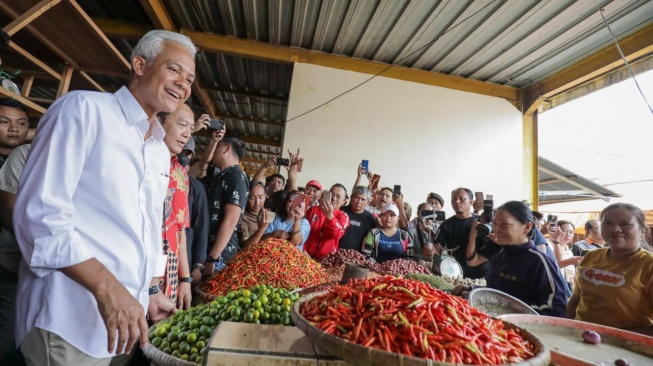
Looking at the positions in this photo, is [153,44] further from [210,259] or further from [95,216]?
[210,259]

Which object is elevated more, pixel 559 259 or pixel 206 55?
pixel 206 55

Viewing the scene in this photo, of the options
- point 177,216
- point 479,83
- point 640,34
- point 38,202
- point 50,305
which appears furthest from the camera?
point 479,83

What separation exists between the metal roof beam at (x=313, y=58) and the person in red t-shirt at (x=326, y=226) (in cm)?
321

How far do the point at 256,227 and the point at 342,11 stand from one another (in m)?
3.57

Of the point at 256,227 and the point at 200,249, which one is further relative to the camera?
the point at 256,227

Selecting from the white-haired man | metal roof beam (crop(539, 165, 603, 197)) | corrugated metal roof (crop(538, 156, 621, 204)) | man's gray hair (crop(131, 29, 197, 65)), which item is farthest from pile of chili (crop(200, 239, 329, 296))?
metal roof beam (crop(539, 165, 603, 197))

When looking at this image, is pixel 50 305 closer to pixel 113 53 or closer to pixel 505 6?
pixel 113 53

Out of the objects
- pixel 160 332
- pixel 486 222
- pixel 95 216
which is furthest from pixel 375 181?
pixel 95 216

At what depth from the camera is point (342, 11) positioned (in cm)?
521

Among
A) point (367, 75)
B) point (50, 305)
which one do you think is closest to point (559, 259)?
point (367, 75)

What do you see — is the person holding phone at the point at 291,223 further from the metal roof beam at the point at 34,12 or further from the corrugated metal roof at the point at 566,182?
the corrugated metal roof at the point at 566,182

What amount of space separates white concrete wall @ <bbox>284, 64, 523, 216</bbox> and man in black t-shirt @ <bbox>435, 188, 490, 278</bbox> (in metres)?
2.06

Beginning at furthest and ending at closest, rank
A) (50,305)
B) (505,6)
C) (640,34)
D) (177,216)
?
(640,34) → (505,6) → (177,216) → (50,305)

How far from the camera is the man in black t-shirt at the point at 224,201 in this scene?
2.89m
